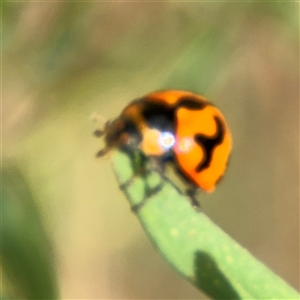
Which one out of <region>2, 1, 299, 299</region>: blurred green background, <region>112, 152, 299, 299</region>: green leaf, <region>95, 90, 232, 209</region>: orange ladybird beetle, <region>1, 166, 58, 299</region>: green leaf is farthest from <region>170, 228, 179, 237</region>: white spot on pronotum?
<region>2, 1, 299, 299</region>: blurred green background

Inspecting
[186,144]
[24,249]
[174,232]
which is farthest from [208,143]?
[24,249]

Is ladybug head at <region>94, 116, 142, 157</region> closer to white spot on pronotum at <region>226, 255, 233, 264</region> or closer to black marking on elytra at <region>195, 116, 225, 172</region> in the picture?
black marking on elytra at <region>195, 116, 225, 172</region>

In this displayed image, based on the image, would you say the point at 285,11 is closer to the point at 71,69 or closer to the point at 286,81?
the point at 286,81

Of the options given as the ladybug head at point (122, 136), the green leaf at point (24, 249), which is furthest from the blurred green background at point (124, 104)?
the ladybug head at point (122, 136)

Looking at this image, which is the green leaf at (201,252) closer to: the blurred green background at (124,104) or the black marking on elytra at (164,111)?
the black marking on elytra at (164,111)

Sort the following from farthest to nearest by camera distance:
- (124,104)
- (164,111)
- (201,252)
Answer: (124,104), (164,111), (201,252)

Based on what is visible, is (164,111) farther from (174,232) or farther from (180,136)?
(174,232)

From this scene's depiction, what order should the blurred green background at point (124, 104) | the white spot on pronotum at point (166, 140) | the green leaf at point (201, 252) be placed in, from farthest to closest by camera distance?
1. the blurred green background at point (124, 104)
2. the white spot on pronotum at point (166, 140)
3. the green leaf at point (201, 252)

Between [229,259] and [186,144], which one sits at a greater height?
[186,144]

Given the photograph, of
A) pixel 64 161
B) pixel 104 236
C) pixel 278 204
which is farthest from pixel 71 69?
pixel 278 204
